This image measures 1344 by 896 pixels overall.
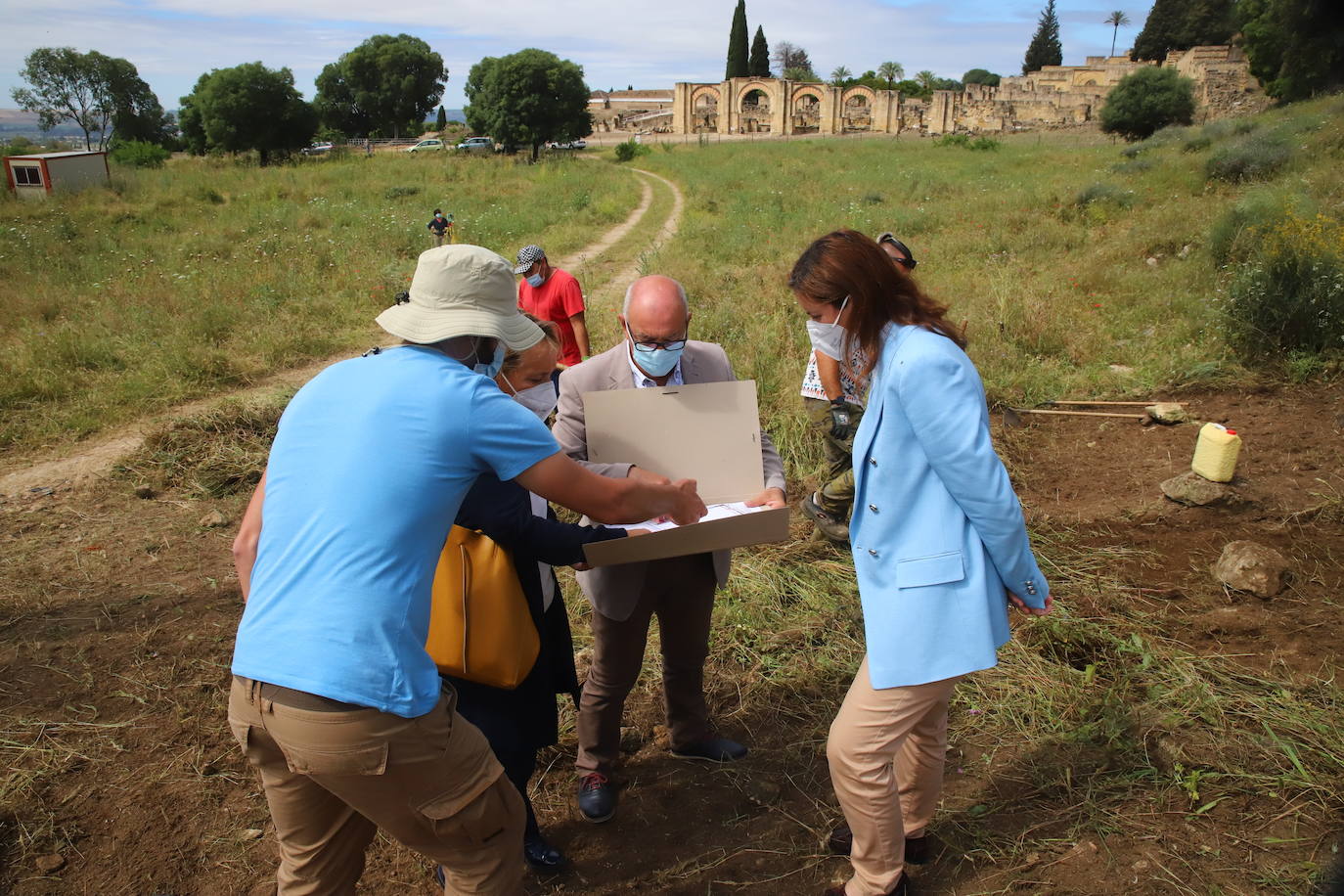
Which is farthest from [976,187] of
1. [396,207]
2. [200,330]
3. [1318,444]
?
[200,330]

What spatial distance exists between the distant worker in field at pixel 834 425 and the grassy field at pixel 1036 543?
17 centimetres

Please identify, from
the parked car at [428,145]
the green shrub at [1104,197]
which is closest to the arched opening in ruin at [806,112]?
the parked car at [428,145]

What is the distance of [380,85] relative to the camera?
176 ft

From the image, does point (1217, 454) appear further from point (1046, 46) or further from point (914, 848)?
point (1046, 46)

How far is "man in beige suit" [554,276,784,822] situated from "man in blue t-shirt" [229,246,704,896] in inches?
33.1

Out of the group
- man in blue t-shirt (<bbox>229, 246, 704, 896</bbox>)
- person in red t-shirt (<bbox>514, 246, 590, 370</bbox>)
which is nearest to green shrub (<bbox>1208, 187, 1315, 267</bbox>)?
person in red t-shirt (<bbox>514, 246, 590, 370</bbox>)

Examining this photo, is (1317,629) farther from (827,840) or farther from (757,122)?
(757,122)

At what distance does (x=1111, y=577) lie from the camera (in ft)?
13.1

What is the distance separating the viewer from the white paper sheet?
7.38ft

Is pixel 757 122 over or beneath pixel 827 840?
over

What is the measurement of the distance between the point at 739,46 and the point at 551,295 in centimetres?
6508

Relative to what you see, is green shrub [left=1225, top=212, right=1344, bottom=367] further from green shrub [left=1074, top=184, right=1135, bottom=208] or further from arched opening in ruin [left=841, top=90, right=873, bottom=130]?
arched opening in ruin [left=841, top=90, right=873, bottom=130]

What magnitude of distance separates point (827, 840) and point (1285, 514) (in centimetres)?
358


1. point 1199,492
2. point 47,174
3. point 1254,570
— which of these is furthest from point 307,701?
point 47,174
